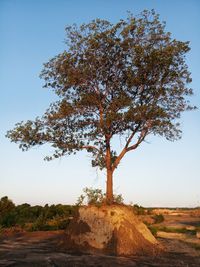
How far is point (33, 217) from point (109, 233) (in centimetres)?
1660

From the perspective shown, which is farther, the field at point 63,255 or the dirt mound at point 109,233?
the dirt mound at point 109,233

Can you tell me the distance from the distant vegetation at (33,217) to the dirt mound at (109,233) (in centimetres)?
810

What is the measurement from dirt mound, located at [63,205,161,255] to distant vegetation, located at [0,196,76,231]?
810cm

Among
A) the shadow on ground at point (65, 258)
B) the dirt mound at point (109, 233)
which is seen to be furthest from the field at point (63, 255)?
the dirt mound at point (109, 233)

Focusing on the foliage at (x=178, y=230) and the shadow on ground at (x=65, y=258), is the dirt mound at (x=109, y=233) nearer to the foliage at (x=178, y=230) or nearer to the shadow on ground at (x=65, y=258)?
the shadow on ground at (x=65, y=258)

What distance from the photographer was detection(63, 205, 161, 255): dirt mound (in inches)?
719

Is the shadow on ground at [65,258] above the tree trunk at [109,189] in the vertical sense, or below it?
below

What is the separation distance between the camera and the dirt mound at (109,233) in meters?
18.3

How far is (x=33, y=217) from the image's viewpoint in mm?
33594

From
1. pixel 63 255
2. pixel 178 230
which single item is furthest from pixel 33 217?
pixel 63 255

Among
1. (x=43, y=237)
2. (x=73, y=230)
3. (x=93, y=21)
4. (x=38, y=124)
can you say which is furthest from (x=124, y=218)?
(x=93, y=21)

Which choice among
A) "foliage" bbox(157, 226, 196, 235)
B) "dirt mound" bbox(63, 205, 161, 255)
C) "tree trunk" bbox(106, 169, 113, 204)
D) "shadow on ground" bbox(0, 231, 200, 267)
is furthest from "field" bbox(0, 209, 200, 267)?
"foliage" bbox(157, 226, 196, 235)

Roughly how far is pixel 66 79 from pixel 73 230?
31.8 feet

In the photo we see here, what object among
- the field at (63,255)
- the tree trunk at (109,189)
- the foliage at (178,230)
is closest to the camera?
the field at (63,255)
